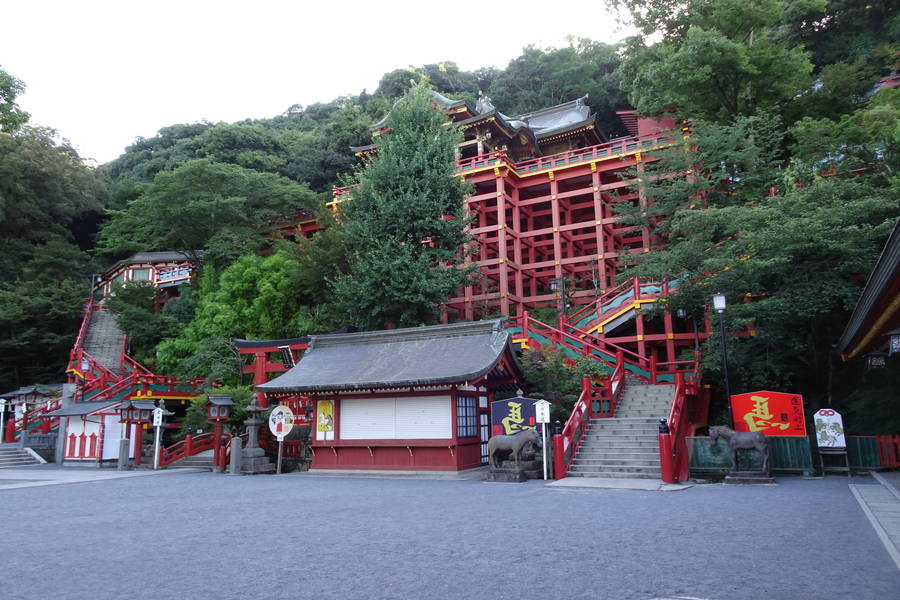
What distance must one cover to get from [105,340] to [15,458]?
31.4 feet

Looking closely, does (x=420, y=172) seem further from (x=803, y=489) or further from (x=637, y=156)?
(x=803, y=489)

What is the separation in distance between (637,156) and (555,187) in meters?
3.94

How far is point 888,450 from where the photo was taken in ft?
39.9

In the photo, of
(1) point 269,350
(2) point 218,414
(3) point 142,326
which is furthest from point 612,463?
(3) point 142,326

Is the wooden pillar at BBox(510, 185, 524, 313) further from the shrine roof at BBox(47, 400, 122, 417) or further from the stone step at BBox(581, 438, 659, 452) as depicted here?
the shrine roof at BBox(47, 400, 122, 417)

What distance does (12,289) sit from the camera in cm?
3066

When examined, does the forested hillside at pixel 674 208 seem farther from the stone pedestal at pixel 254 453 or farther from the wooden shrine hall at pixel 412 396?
the stone pedestal at pixel 254 453

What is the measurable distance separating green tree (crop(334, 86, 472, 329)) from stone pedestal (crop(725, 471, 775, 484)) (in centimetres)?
1024

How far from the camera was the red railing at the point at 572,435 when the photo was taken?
12445 mm

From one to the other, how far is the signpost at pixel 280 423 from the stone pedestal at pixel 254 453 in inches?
17.0

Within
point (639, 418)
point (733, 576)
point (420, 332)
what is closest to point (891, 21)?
point (639, 418)

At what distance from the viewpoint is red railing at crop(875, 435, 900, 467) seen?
12102mm

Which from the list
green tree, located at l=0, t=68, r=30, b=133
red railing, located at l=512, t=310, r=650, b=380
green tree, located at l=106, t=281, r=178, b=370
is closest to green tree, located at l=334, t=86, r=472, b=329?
red railing, located at l=512, t=310, r=650, b=380

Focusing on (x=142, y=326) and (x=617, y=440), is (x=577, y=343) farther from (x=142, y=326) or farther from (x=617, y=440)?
(x=142, y=326)
